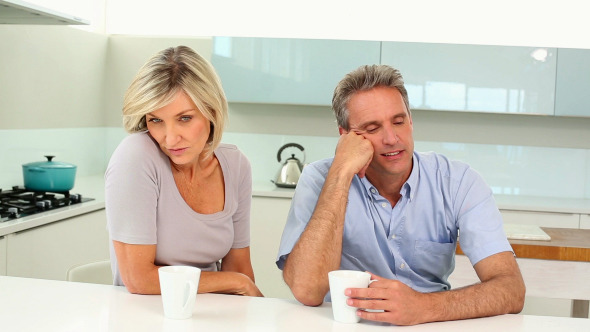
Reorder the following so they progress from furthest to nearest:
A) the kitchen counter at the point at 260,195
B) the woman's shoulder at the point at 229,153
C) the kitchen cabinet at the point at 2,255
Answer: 1. the kitchen counter at the point at 260,195
2. the kitchen cabinet at the point at 2,255
3. the woman's shoulder at the point at 229,153

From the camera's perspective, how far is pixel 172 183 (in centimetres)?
177

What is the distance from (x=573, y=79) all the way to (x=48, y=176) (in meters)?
3.00

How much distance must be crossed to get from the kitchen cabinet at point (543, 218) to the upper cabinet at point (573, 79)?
0.65 m

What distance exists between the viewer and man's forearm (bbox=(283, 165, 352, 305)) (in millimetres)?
1600

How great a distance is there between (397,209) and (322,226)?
29 centimetres

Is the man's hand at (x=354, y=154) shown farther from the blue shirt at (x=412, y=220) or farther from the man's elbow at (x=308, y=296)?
the man's elbow at (x=308, y=296)

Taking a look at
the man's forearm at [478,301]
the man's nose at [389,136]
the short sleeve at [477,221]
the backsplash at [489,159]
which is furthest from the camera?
the backsplash at [489,159]

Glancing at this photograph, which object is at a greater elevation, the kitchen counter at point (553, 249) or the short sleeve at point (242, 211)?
the short sleeve at point (242, 211)

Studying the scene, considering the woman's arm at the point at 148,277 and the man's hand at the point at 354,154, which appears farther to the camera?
the man's hand at the point at 354,154

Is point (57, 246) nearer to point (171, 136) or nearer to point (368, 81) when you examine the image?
point (171, 136)

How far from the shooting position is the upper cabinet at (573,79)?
403cm

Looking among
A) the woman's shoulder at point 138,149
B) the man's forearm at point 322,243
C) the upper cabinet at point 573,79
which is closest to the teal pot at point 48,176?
the woman's shoulder at point 138,149

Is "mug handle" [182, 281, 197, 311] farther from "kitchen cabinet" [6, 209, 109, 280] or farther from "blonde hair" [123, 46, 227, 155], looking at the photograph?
"kitchen cabinet" [6, 209, 109, 280]

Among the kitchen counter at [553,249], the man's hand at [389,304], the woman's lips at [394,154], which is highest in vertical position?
the woman's lips at [394,154]
